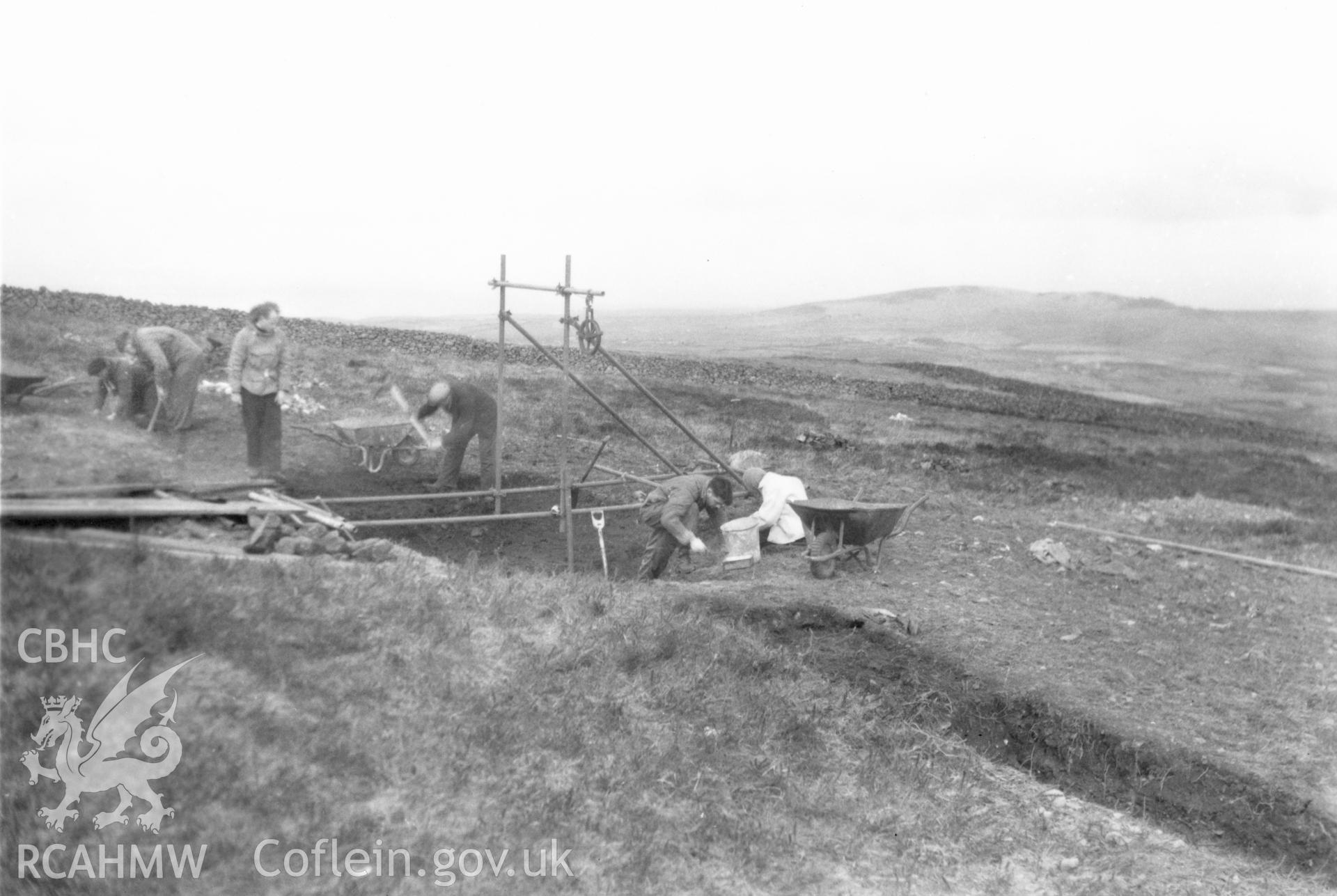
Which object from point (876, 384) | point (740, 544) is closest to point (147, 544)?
point (740, 544)

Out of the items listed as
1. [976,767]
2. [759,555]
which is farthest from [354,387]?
[976,767]

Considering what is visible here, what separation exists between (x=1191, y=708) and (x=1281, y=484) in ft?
37.0

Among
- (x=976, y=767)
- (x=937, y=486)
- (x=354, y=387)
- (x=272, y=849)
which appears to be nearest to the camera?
(x=272, y=849)

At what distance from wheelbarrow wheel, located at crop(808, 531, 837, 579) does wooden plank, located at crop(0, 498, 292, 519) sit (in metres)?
3.85

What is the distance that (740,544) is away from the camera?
7.73m

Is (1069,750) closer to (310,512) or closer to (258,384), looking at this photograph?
(310,512)

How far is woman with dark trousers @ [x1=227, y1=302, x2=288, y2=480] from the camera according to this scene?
635cm

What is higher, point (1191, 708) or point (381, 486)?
point (381, 486)

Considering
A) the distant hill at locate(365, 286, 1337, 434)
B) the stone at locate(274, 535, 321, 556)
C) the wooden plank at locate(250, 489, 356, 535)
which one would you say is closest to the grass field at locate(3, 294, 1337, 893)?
the stone at locate(274, 535, 321, 556)

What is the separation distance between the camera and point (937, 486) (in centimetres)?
1168

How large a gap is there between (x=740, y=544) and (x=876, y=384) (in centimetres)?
1369

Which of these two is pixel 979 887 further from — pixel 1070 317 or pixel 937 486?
pixel 1070 317

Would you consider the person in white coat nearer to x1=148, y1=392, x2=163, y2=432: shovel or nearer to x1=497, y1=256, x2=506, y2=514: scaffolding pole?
x1=497, y1=256, x2=506, y2=514: scaffolding pole

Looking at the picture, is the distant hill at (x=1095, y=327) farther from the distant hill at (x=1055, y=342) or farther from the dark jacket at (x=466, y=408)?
Answer: the dark jacket at (x=466, y=408)
